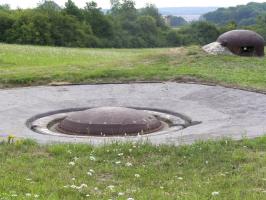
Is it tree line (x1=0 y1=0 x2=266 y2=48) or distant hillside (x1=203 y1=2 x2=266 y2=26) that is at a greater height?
tree line (x1=0 y1=0 x2=266 y2=48)

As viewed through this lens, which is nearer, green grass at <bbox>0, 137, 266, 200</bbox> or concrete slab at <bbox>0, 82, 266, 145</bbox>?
green grass at <bbox>0, 137, 266, 200</bbox>

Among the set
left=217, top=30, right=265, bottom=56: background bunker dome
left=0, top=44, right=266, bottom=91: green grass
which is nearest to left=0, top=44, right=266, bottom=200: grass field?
left=0, top=44, right=266, bottom=91: green grass

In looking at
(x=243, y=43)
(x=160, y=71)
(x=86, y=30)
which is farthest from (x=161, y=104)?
(x=86, y=30)

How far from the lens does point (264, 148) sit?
6.73 metres

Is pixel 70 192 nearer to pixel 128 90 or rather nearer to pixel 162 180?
pixel 162 180

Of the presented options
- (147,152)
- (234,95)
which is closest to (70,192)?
(147,152)

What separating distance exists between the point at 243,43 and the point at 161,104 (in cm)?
817

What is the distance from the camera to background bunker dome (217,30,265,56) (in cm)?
1766

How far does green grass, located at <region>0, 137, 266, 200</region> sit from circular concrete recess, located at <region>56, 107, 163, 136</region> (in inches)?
68.8

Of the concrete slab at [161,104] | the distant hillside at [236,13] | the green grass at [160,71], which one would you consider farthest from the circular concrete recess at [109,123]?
the distant hillside at [236,13]

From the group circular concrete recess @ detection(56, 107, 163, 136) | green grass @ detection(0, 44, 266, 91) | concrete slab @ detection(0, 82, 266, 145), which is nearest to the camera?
concrete slab @ detection(0, 82, 266, 145)

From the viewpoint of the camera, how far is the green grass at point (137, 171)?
5051 mm

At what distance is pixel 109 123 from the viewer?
848cm

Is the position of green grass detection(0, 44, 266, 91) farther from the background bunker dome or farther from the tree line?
the tree line
